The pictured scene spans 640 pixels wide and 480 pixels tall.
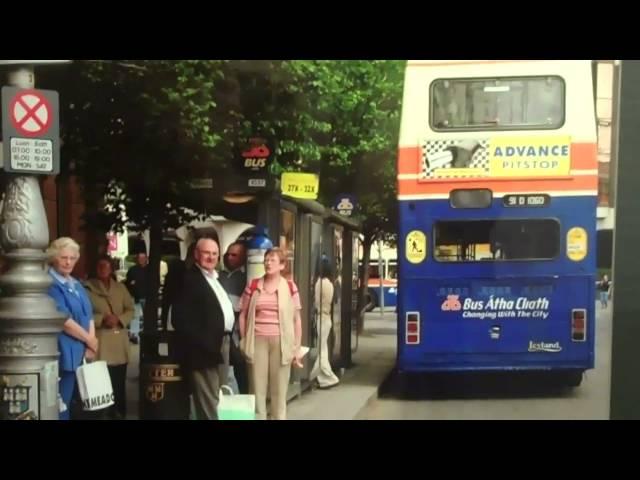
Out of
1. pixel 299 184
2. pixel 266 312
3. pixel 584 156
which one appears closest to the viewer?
pixel 584 156

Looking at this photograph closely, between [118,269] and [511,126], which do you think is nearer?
[511,126]

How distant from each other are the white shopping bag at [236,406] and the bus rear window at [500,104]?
1.75 metres

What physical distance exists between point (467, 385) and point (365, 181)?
47.3 inches

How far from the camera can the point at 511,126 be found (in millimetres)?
3729

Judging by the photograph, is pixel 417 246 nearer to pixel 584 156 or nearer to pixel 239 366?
pixel 584 156

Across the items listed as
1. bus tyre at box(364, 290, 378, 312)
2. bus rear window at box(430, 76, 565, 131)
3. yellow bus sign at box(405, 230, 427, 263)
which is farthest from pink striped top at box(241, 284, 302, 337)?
bus rear window at box(430, 76, 565, 131)

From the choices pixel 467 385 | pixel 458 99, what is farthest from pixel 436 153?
pixel 467 385

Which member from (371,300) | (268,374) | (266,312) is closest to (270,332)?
(266,312)

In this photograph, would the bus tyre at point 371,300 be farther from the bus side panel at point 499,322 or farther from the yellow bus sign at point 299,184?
the yellow bus sign at point 299,184

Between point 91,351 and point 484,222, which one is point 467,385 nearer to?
point 484,222

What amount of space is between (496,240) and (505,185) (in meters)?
0.29

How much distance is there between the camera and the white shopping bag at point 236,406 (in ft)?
13.0

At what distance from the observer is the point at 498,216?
3.77 m

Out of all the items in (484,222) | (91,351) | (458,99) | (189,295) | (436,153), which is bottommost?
(91,351)
